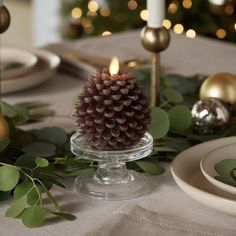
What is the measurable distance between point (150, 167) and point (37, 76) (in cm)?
52

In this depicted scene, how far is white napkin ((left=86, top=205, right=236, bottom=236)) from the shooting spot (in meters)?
0.75

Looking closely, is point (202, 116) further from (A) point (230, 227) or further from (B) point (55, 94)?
(B) point (55, 94)

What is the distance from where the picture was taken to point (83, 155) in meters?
0.86

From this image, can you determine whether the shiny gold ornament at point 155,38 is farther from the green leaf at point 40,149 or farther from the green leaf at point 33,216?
the green leaf at point 33,216

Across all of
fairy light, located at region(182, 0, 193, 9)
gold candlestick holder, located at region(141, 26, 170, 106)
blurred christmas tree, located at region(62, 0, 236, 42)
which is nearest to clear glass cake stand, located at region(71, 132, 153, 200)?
gold candlestick holder, located at region(141, 26, 170, 106)

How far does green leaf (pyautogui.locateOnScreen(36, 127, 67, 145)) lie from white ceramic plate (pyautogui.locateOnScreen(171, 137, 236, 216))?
0.20 m

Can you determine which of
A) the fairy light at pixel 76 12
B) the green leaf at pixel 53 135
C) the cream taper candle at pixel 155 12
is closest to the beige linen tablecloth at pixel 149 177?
the green leaf at pixel 53 135

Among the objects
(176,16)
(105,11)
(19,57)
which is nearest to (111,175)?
(19,57)

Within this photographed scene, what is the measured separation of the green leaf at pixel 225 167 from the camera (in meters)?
0.86

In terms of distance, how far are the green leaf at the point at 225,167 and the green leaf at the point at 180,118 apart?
0.15m

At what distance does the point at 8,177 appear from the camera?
0.83m

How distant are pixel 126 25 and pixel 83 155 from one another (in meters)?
2.36

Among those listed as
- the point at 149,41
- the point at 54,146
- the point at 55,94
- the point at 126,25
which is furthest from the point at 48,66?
the point at 126,25

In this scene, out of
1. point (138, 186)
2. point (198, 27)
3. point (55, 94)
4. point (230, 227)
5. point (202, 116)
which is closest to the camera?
point (230, 227)
